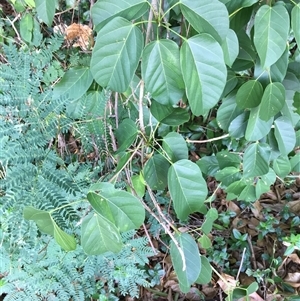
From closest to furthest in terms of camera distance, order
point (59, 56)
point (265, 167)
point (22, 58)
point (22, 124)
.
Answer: point (265, 167) < point (22, 124) < point (22, 58) < point (59, 56)

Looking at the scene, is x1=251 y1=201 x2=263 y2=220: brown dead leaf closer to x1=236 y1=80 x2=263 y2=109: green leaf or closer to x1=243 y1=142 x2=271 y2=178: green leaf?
x1=243 y1=142 x2=271 y2=178: green leaf

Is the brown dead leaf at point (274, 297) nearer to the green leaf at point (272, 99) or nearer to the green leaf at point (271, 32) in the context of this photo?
the green leaf at point (272, 99)

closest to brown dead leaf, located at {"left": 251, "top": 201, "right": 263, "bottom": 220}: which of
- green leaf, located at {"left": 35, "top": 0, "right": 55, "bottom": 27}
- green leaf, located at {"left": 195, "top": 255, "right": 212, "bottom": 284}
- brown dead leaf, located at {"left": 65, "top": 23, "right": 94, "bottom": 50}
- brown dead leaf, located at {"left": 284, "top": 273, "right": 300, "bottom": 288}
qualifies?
brown dead leaf, located at {"left": 284, "top": 273, "right": 300, "bottom": 288}

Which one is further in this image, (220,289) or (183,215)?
(220,289)

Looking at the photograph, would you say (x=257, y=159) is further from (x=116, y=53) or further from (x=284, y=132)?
(x=116, y=53)

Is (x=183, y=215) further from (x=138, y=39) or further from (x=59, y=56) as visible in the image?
(x=59, y=56)

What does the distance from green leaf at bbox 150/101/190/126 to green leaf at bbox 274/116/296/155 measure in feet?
0.68

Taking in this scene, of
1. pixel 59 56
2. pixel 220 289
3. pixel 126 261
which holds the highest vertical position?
pixel 59 56

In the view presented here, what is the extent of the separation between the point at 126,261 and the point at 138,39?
1.01 meters

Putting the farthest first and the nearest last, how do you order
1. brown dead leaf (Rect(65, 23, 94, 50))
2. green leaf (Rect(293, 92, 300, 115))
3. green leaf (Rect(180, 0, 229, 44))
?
brown dead leaf (Rect(65, 23, 94, 50)), green leaf (Rect(293, 92, 300, 115)), green leaf (Rect(180, 0, 229, 44))

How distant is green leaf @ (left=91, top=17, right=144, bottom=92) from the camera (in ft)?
1.58

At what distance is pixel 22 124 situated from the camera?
3.11ft

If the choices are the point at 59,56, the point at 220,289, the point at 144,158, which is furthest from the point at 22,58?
the point at 220,289

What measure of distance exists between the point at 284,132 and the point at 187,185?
27 cm
